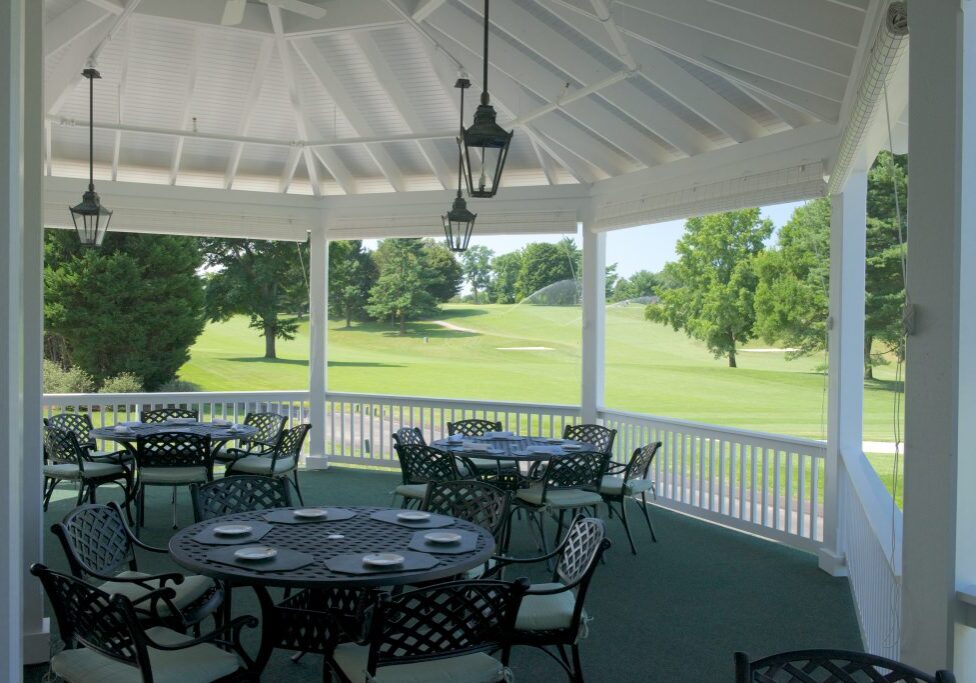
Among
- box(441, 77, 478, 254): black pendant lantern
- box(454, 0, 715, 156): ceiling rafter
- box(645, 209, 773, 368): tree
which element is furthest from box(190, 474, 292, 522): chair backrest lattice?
box(645, 209, 773, 368): tree

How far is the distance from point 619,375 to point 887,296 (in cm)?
823

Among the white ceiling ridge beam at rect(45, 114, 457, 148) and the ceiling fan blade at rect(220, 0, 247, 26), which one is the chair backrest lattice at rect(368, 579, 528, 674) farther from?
the white ceiling ridge beam at rect(45, 114, 457, 148)

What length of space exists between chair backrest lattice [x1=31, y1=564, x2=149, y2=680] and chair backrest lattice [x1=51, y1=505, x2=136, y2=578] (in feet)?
1.16

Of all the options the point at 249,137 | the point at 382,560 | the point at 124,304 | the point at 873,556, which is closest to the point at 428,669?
the point at 382,560

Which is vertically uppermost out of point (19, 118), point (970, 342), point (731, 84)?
point (731, 84)

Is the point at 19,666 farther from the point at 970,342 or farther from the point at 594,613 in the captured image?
the point at 594,613

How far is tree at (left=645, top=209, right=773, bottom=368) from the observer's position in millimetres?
22578

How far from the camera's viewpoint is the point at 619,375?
81.7 ft

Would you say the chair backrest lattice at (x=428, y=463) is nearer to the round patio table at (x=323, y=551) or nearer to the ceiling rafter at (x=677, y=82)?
the round patio table at (x=323, y=551)

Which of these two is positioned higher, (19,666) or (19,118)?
(19,118)

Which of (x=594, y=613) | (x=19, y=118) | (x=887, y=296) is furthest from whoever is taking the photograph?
(x=887, y=296)

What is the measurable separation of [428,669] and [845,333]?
14.3ft

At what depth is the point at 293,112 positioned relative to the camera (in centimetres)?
947

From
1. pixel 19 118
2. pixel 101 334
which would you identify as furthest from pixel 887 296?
pixel 19 118
